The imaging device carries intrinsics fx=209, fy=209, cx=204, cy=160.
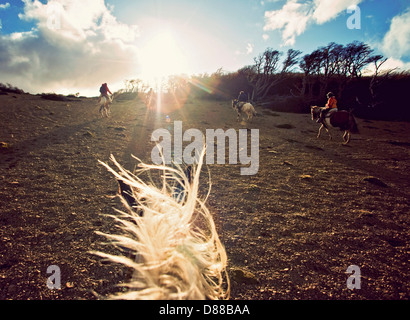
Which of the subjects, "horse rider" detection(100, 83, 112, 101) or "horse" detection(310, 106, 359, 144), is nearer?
"horse" detection(310, 106, 359, 144)

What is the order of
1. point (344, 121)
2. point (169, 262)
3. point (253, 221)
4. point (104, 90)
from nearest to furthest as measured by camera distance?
point (169, 262) < point (253, 221) < point (344, 121) < point (104, 90)

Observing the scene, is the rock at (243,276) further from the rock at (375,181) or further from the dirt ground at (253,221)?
the rock at (375,181)

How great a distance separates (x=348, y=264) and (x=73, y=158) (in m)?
6.03

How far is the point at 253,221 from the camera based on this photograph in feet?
10.5

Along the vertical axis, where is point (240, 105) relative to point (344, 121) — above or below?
above

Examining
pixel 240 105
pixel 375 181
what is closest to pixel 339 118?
pixel 375 181

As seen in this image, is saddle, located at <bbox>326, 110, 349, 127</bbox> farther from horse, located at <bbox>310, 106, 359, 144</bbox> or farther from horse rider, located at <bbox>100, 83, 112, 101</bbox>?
horse rider, located at <bbox>100, 83, 112, 101</bbox>

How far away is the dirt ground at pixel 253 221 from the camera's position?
6.78 ft

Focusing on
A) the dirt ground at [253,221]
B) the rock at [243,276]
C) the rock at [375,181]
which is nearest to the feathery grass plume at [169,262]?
the dirt ground at [253,221]

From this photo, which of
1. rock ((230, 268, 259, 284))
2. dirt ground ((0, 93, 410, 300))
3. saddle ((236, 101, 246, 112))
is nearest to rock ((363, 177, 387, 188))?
dirt ground ((0, 93, 410, 300))

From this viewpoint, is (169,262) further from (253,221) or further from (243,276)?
(253,221)

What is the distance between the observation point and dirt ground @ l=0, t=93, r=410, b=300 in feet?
6.78
